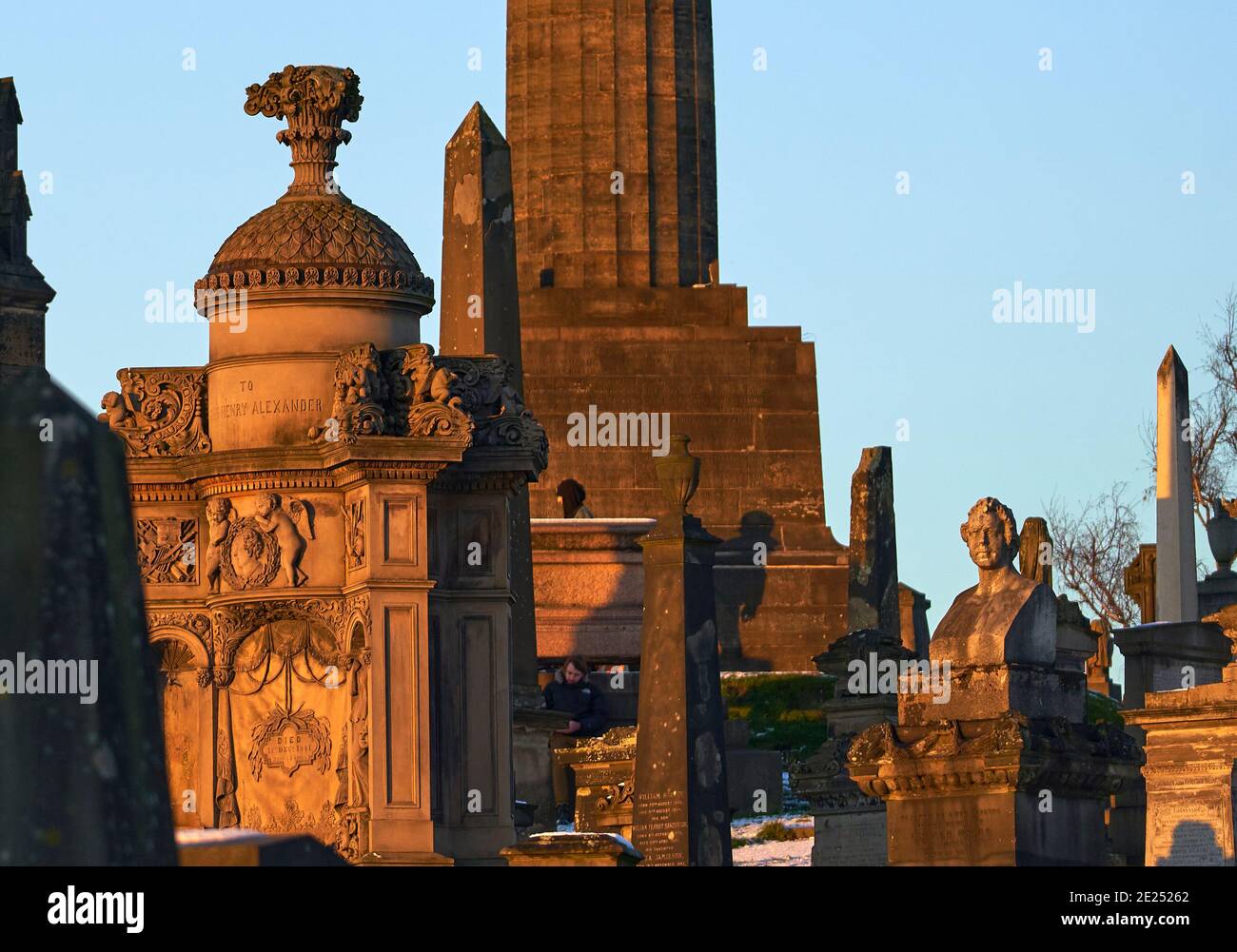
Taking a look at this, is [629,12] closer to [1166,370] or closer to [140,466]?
[1166,370]

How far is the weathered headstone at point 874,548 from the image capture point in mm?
30375

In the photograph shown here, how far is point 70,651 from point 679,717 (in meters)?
15.8

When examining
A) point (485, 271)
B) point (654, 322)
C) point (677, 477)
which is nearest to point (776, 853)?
point (677, 477)

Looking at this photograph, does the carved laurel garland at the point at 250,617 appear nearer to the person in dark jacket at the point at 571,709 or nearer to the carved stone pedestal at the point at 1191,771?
the carved stone pedestal at the point at 1191,771

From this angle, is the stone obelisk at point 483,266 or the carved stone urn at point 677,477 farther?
the stone obelisk at point 483,266

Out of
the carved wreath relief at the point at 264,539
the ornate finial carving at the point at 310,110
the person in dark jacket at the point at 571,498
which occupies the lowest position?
the carved wreath relief at the point at 264,539

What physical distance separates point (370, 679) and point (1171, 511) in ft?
53.8

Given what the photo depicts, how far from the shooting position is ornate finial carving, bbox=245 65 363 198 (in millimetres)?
16109

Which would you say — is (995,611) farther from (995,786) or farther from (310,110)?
(310,110)

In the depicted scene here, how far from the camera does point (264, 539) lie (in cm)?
1515

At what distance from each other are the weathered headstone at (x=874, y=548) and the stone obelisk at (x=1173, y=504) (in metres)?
2.95

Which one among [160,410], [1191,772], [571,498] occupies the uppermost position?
[571,498]

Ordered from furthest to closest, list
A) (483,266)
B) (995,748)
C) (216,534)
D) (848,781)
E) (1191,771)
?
(483,266), (848,781), (216,534), (1191,771), (995,748)

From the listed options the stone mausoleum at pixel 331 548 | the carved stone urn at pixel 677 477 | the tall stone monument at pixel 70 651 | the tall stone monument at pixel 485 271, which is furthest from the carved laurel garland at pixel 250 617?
the tall stone monument at pixel 70 651
